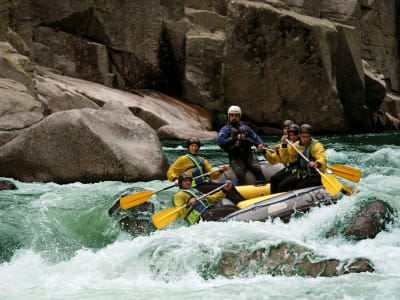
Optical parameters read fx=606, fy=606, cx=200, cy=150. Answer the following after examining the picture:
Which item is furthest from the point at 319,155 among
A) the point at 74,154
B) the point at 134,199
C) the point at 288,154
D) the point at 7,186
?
the point at 7,186

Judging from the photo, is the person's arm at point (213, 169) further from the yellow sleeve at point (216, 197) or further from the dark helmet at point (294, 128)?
the dark helmet at point (294, 128)

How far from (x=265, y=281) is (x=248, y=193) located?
218cm

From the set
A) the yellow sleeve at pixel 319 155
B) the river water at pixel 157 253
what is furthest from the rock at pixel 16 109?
the yellow sleeve at pixel 319 155

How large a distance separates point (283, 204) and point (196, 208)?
0.93 m

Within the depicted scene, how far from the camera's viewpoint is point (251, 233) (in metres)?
5.71

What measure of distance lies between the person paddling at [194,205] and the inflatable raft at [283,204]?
0.54 feet

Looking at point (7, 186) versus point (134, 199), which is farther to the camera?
point (7, 186)

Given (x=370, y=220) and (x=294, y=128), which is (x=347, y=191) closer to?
(x=370, y=220)

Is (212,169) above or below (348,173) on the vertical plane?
below

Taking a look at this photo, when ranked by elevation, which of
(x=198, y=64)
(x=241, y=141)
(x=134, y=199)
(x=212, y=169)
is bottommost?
(x=198, y=64)

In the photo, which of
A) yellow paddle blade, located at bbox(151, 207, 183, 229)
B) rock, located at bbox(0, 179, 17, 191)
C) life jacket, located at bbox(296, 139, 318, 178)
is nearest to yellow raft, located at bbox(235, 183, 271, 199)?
life jacket, located at bbox(296, 139, 318, 178)

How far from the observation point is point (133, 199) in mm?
6809

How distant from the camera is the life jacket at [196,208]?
21.1 ft

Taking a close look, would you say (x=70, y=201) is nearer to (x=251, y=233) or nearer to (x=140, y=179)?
(x=140, y=179)
